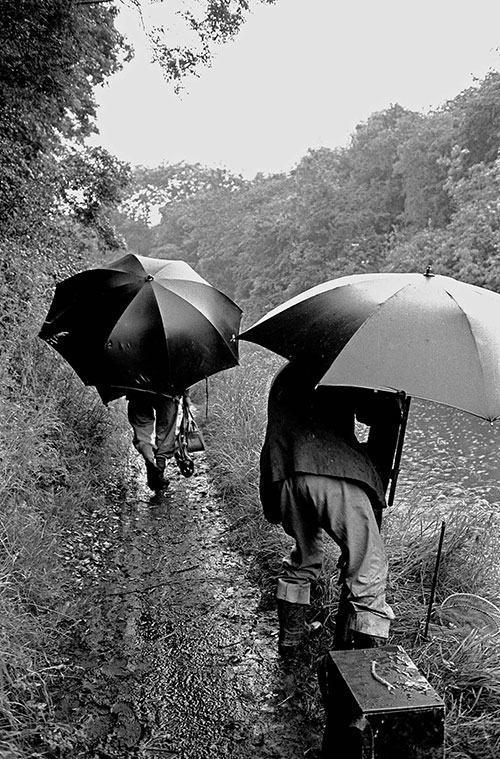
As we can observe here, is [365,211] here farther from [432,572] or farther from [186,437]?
[432,572]

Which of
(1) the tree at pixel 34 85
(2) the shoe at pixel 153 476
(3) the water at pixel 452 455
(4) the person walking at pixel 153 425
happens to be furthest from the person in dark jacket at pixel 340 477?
(1) the tree at pixel 34 85

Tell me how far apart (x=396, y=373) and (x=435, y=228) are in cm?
1857

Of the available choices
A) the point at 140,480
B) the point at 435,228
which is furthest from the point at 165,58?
the point at 435,228

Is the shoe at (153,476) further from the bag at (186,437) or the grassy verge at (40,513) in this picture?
the grassy verge at (40,513)

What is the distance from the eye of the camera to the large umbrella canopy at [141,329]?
155 inches

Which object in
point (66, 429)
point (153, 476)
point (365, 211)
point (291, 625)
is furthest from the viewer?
point (365, 211)

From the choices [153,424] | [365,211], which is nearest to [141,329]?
[153,424]

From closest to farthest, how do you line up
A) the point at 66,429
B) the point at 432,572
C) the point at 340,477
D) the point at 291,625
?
the point at 340,477 < the point at 291,625 < the point at 432,572 < the point at 66,429

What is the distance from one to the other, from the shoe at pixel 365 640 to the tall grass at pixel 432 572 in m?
0.33

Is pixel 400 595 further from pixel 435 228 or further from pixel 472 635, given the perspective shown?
pixel 435 228

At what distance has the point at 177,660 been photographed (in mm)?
2758

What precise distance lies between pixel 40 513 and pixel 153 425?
123cm

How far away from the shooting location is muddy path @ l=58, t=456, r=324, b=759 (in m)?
2.27

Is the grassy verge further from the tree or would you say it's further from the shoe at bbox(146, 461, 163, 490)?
the tree
